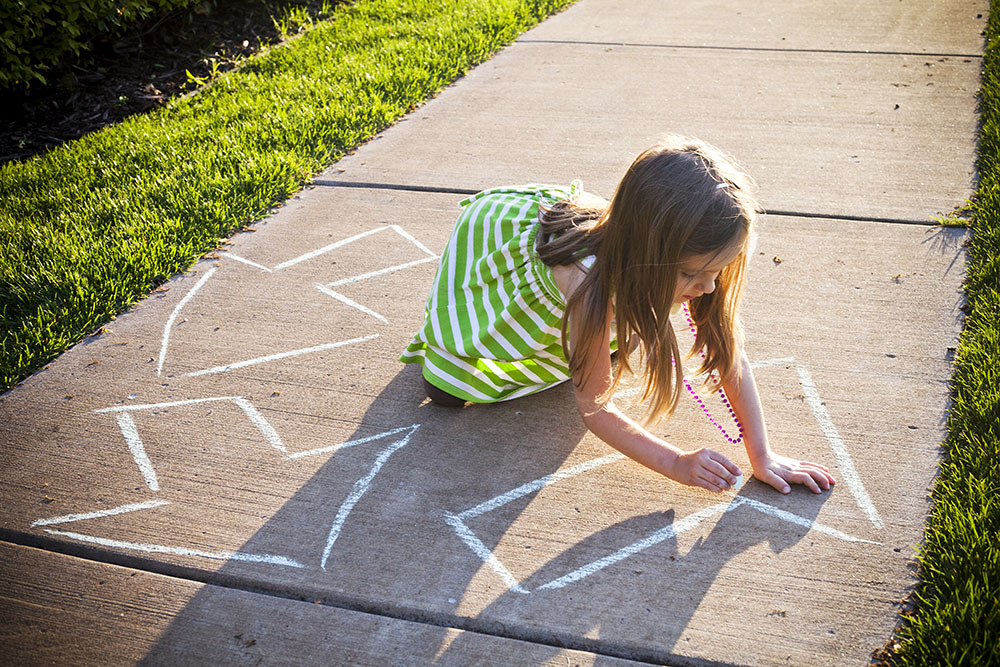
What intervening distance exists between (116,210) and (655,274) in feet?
9.08

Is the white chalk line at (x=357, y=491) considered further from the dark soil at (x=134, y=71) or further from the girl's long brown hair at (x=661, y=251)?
the dark soil at (x=134, y=71)

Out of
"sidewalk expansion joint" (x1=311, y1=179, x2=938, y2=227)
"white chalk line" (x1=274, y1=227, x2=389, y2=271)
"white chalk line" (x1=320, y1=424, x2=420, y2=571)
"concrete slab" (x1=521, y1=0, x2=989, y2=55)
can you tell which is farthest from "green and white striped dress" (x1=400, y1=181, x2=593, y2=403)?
"concrete slab" (x1=521, y1=0, x2=989, y2=55)

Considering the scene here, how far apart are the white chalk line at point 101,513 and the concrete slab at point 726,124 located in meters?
2.18

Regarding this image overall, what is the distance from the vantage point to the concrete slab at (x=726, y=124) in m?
3.87

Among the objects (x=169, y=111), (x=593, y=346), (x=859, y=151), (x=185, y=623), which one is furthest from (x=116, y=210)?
(x=859, y=151)

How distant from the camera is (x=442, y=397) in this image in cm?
260

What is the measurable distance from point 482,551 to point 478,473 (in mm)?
293

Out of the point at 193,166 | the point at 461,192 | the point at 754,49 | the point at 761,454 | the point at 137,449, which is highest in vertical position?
the point at 193,166

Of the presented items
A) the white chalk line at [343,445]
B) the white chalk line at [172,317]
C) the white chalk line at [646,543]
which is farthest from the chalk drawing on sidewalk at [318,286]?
the white chalk line at [646,543]

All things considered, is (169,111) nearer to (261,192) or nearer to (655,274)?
(261,192)

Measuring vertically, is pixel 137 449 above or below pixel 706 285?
below

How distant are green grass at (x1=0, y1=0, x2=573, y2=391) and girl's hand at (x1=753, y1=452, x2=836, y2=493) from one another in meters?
2.41

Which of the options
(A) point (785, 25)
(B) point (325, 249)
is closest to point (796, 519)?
(B) point (325, 249)

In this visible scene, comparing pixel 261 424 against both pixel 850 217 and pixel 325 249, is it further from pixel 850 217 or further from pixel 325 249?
pixel 850 217
